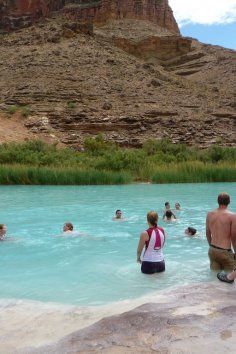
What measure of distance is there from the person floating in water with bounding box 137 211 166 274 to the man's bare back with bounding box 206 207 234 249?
774mm

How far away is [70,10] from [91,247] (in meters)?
69.1

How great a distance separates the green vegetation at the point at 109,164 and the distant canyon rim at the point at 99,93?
352 centimetres

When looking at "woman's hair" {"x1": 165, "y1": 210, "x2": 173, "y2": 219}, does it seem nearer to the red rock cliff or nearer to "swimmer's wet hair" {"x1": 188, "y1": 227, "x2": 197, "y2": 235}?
"swimmer's wet hair" {"x1": 188, "y1": 227, "x2": 197, "y2": 235}

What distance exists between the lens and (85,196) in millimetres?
21719

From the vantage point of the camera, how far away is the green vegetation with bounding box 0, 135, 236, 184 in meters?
25.5

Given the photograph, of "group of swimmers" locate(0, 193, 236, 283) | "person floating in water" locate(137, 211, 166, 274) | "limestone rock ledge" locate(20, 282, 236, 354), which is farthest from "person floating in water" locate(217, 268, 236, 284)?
"person floating in water" locate(137, 211, 166, 274)

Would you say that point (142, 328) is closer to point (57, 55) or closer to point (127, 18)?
point (57, 55)

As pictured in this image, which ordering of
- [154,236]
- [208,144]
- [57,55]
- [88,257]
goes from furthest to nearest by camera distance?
1. [57,55]
2. [208,144]
3. [88,257]
4. [154,236]

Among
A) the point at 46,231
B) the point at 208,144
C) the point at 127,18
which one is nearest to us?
the point at 46,231

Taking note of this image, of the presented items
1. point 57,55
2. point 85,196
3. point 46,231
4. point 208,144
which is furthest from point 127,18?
point 46,231

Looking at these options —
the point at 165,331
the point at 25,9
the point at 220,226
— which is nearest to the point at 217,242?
the point at 220,226

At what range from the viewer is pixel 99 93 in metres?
45.6

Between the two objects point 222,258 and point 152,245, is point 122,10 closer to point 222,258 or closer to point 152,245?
point 152,245

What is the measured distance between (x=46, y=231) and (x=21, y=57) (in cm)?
4045
